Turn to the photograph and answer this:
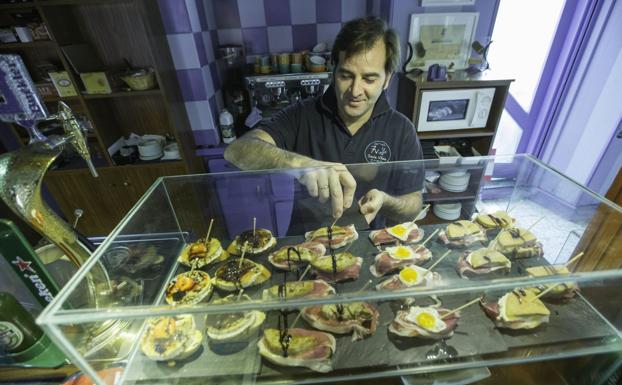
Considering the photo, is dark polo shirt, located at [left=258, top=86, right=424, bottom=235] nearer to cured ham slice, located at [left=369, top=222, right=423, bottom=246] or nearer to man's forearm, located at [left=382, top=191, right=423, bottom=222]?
man's forearm, located at [left=382, top=191, right=423, bottom=222]

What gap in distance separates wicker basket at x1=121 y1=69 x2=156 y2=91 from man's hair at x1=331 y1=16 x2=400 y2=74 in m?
1.64

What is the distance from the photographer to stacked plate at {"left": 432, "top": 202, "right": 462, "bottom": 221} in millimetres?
1676

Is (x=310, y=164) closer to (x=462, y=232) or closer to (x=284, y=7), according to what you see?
(x=462, y=232)

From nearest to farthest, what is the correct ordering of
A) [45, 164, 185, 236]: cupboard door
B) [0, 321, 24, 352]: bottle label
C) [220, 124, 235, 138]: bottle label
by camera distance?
[0, 321, 24, 352]: bottle label → [45, 164, 185, 236]: cupboard door → [220, 124, 235, 138]: bottle label

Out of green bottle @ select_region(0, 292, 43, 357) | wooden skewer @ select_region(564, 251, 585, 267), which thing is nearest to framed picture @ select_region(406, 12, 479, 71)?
wooden skewer @ select_region(564, 251, 585, 267)

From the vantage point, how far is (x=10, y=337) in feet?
3.23

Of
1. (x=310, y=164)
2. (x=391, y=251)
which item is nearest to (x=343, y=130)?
(x=310, y=164)

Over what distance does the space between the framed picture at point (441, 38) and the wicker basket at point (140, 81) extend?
2.31 m

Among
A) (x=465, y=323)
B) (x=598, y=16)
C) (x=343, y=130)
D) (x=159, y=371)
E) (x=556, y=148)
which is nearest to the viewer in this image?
(x=159, y=371)

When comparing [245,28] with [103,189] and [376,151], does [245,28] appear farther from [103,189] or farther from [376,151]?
[103,189]

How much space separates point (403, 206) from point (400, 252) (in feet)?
0.97

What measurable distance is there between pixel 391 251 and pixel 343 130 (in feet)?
2.90

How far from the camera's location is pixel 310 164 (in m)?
1.45

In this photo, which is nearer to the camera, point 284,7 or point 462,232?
point 462,232
